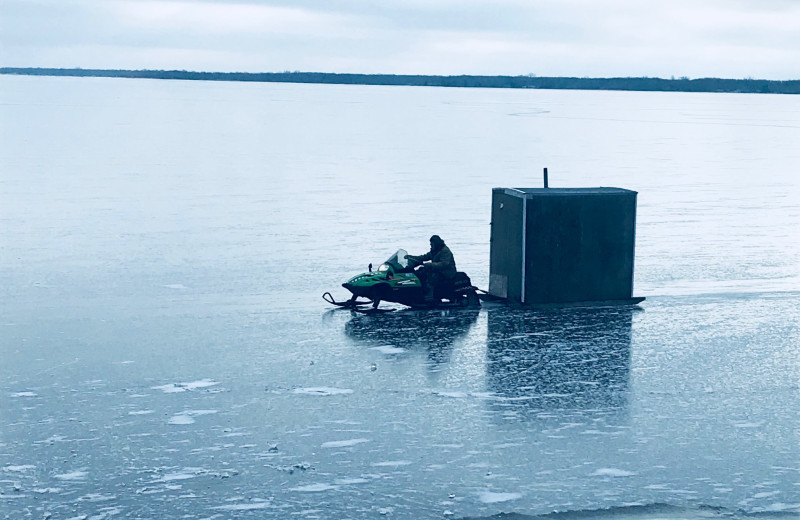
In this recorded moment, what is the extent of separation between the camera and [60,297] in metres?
15.2

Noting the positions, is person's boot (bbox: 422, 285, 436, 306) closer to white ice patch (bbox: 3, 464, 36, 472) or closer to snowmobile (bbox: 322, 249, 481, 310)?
snowmobile (bbox: 322, 249, 481, 310)

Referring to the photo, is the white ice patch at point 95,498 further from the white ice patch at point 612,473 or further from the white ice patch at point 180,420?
the white ice patch at point 612,473

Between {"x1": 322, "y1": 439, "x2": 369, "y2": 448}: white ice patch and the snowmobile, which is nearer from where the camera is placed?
{"x1": 322, "y1": 439, "x2": 369, "y2": 448}: white ice patch

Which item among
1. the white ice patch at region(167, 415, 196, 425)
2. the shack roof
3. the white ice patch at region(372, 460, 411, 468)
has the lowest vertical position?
the white ice patch at region(372, 460, 411, 468)

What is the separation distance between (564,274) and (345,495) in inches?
332

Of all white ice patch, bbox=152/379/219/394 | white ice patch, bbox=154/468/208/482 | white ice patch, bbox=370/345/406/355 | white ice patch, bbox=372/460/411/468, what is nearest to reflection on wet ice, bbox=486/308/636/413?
white ice patch, bbox=370/345/406/355

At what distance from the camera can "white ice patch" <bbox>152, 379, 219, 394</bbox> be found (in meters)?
10.7

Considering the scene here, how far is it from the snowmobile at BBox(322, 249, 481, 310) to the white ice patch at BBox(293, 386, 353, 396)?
410 centimetres

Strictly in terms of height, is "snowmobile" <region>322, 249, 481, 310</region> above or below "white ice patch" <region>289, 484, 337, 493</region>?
above

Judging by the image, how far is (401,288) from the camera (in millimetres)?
15086

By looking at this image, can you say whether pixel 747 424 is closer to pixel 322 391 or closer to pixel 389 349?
pixel 322 391

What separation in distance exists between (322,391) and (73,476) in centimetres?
306

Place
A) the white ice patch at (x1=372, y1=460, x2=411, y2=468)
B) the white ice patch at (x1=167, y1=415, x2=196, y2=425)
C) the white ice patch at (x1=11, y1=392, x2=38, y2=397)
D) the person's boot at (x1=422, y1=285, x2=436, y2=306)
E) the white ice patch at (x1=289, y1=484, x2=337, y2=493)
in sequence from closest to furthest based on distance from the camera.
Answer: the white ice patch at (x1=289, y1=484, x2=337, y2=493) < the white ice patch at (x1=372, y1=460, x2=411, y2=468) < the white ice patch at (x1=167, y1=415, x2=196, y2=425) < the white ice patch at (x1=11, y1=392, x2=38, y2=397) < the person's boot at (x1=422, y1=285, x2=436, y2=306)

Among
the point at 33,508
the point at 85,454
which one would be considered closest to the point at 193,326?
the point at 85,454
